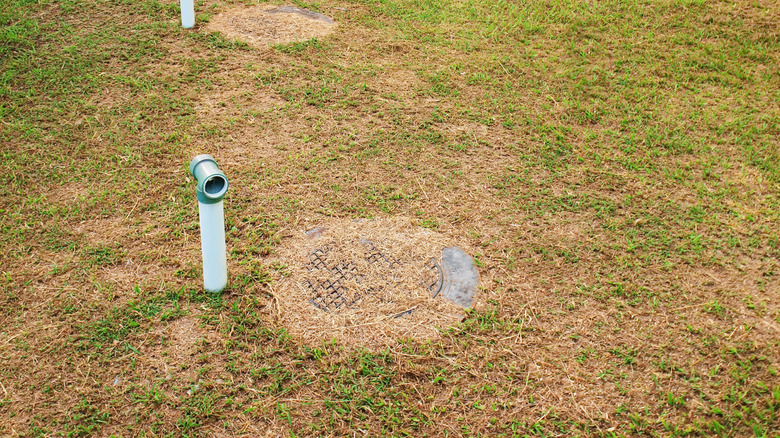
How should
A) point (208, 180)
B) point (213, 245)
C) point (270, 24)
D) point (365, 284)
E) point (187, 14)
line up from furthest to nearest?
1. point (270, 24)
2. point (187, 14)
3. point (365, 284)
4. point (213, 245)
5. point (208, 180)

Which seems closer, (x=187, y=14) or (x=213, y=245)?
(x=213, y=245)

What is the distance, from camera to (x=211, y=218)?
10.4ft

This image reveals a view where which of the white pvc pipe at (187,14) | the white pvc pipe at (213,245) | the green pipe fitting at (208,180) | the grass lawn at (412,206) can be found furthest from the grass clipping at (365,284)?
the white pvc pipe at (187,14)

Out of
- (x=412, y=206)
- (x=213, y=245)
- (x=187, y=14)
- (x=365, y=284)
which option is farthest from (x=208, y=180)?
(x=187, y=14)

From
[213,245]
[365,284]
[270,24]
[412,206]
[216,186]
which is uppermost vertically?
[216,186]

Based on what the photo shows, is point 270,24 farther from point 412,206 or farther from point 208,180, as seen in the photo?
point 208,180

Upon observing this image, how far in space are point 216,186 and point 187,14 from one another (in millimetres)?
3789

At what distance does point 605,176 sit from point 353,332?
7.94 ft

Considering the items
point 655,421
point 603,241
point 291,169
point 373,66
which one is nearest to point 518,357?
point 655,421

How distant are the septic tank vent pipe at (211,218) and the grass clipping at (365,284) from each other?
373 mm

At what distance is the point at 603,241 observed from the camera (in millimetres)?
4039

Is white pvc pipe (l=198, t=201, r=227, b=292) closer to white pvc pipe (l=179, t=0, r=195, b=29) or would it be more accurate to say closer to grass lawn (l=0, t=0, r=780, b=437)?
grass lawn (l=0, t=0, r=780, b=437)

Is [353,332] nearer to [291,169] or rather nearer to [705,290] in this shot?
[291,169]

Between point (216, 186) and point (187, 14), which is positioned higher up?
point (216, 186)
